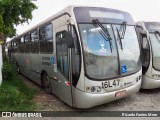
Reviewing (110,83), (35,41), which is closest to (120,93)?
(110,83)

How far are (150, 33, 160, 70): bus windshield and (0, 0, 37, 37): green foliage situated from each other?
761 cm

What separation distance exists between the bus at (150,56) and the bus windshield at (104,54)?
4.64ft

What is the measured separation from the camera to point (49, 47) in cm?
739

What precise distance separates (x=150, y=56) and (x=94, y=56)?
2.81 m

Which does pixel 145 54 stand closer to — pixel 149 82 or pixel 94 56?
pixel 149 82

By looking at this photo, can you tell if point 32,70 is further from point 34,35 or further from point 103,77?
point 103,77

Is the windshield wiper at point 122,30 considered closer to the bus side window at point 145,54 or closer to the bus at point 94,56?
the bus at point 94,56

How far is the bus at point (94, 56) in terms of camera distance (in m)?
5.57

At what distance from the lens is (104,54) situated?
5750 mm

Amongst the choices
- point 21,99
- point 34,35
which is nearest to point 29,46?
point 34,35

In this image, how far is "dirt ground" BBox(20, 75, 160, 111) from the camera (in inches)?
252

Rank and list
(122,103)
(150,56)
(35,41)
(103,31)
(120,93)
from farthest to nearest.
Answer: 1. (35,41)
2. (150,56)
3. (122,103)
4. (120,93)
5. (103,31)

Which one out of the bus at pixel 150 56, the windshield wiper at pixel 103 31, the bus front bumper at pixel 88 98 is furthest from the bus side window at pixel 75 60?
the bus at pixel 150 56

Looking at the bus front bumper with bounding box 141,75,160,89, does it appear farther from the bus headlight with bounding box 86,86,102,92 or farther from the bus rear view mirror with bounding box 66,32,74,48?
the bus rear view mirror with bounding box 66,32,74,48
